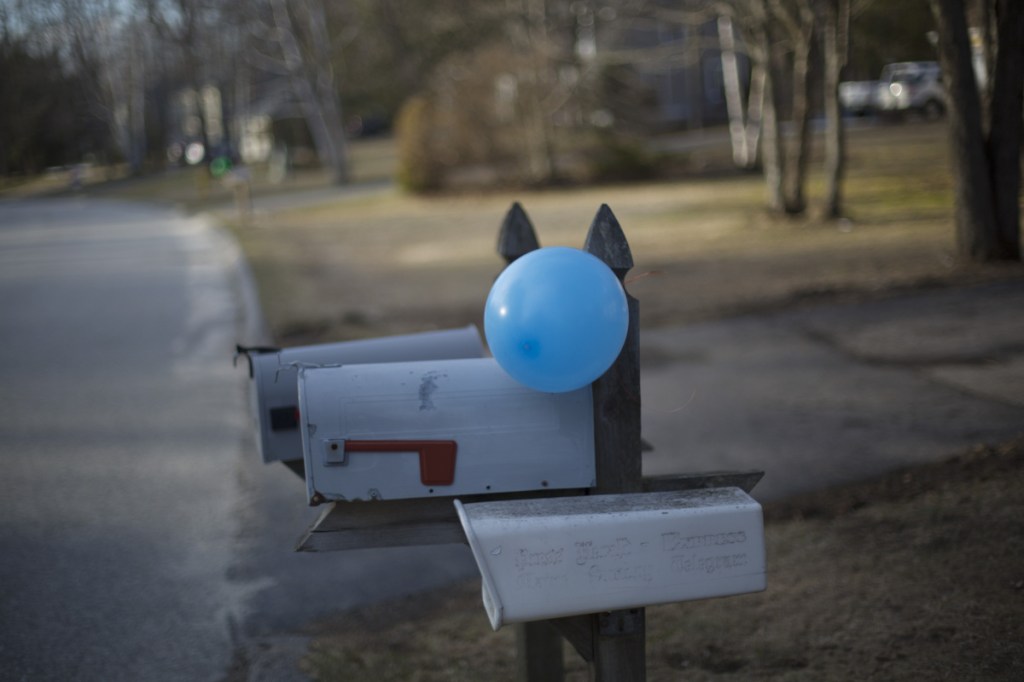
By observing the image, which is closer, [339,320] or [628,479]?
[628,479]

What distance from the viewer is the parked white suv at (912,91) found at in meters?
30.9

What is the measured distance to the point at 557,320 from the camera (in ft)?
8.76

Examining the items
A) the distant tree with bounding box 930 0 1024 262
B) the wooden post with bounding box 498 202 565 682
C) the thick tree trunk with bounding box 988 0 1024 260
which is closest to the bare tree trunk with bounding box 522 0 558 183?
the distant tree with bounding box 930 0 1024 262

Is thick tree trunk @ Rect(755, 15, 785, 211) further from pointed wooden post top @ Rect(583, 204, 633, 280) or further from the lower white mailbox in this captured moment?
the lower white mailbox

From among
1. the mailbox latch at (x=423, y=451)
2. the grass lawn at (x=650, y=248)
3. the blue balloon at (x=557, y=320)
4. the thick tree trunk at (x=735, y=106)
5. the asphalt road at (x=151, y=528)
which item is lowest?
the asphalt road at (x=151, y=528)

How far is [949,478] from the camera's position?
5090mm

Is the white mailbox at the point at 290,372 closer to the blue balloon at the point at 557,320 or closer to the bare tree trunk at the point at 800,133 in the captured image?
the blue balloon at the point at 557,320

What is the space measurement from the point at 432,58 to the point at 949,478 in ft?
138

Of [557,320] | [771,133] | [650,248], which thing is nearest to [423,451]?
[557,320]

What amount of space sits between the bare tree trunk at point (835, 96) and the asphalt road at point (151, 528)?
8.66m

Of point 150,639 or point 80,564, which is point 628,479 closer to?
point 150,639

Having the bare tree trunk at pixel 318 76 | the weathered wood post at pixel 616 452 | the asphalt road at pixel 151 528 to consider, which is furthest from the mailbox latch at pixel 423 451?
the bare tree trunk at pixel 318 76

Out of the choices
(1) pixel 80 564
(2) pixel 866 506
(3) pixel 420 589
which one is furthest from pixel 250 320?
(2) pixel 866 506

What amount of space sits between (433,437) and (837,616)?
75.9 inches
